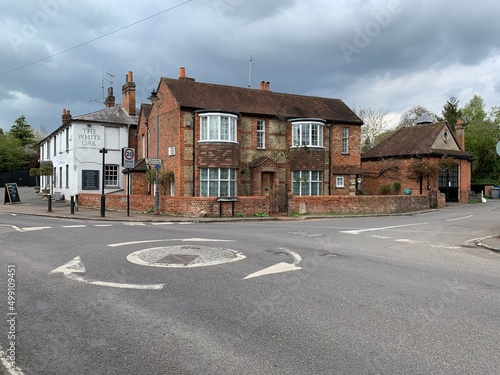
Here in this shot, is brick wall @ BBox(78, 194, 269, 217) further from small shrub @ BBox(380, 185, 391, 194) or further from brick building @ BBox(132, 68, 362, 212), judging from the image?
small shrub @ BBox(380, 185, 391, 194)

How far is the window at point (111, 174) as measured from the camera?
109 feet

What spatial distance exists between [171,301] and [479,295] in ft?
15.8

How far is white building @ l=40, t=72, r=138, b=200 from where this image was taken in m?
31.6

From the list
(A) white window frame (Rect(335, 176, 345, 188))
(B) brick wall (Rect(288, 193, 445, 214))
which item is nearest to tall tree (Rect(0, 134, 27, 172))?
(A) white window frame (Rect(335, 176, 345, 188))

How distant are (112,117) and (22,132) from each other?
45.8 m

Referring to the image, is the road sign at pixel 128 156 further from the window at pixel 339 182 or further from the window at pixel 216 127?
the window at pixel 339 182

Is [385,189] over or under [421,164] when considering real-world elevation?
under

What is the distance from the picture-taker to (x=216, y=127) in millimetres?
25047

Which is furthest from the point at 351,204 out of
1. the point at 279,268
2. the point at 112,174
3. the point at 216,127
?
the point at 112,174

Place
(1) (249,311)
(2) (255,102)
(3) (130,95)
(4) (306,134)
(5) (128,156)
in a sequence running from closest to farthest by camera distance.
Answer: (1) (249,311), (5) (128,156), (4) (306,134), (2) (255,102), (3) (130,95)

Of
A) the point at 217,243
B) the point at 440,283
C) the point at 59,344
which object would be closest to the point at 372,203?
the point at 217,243

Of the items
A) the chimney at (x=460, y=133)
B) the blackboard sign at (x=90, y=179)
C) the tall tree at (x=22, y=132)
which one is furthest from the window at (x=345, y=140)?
the tall tree at (x=22, y=132)

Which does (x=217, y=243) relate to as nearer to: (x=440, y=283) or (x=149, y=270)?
(x=149, y=270)

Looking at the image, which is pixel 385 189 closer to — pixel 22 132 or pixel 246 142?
pixel 246 142
